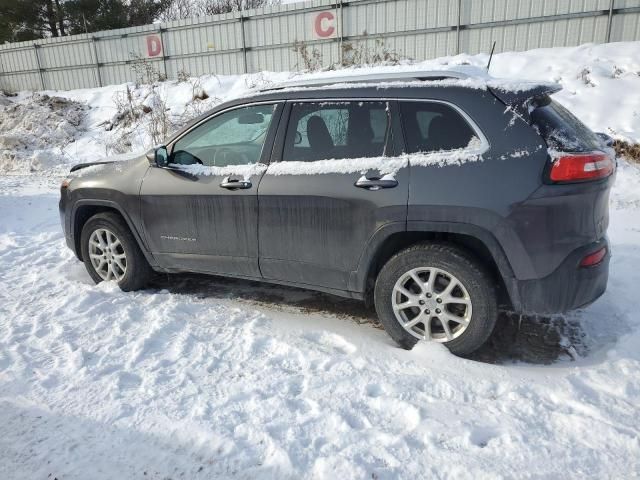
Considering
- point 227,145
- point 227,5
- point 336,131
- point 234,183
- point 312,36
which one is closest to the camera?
point 336,131

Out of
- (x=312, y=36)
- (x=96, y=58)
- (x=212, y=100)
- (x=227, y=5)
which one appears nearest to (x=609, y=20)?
(x=312, y=36)

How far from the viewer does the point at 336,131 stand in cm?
348

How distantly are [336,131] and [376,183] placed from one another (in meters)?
0.58

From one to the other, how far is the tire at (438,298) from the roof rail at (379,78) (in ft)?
3.70

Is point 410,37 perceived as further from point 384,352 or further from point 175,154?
point 384,352

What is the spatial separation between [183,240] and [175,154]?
73 cm

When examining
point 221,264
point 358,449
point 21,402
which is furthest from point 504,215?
point 21,402

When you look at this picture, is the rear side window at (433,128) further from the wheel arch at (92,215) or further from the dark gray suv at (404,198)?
the wheel arch at (92,215)

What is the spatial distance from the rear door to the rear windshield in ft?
2.78

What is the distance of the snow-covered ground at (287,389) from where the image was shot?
2338 millimetres

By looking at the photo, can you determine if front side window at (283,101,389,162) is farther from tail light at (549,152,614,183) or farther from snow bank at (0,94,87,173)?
snow bank at (0,94,87,173)

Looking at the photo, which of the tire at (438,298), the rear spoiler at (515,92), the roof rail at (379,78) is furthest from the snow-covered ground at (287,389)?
the roof rail at (379,78)

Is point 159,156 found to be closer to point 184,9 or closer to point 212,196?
point 212,196

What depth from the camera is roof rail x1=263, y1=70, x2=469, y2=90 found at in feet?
10.6
